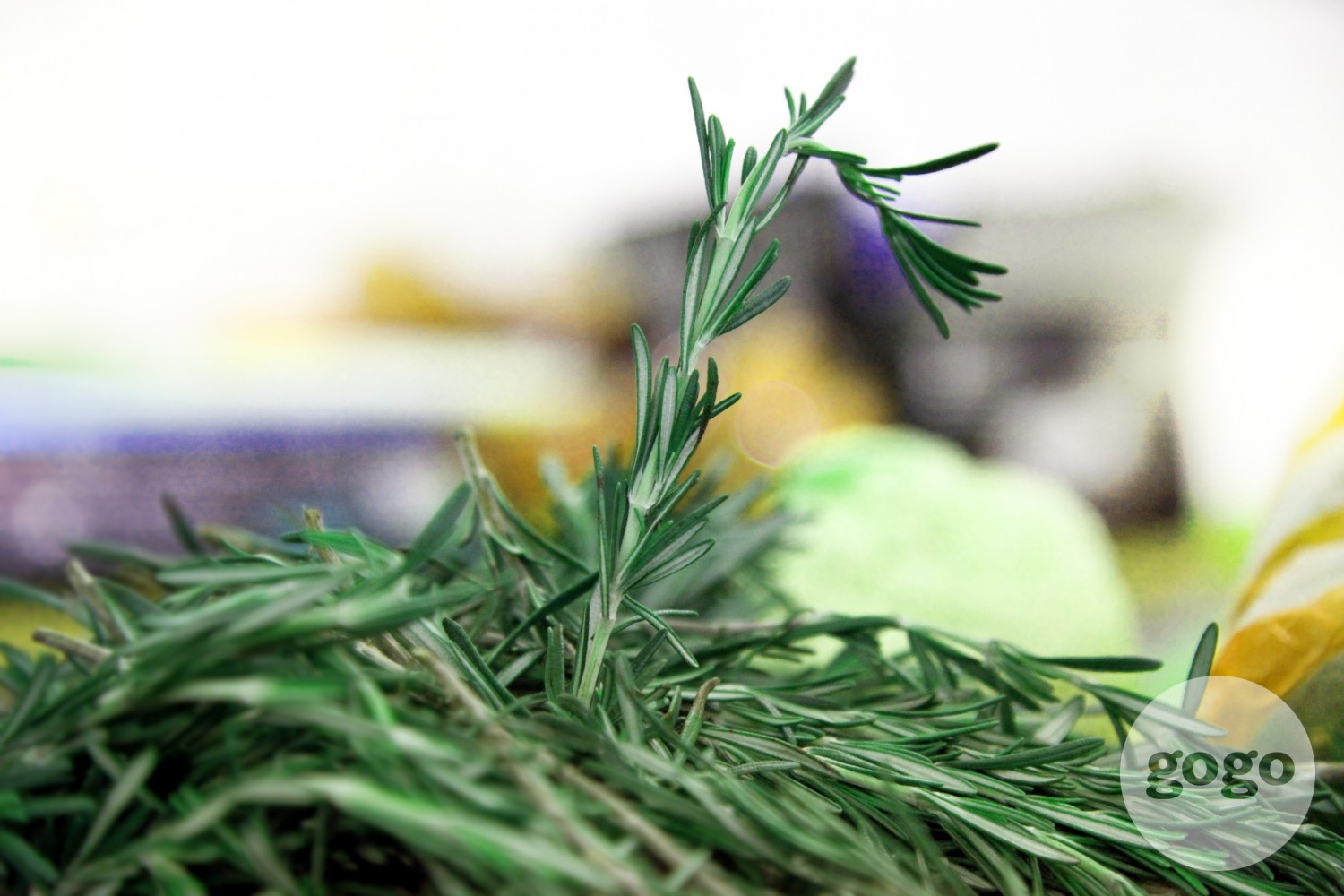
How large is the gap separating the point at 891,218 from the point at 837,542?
45 cm

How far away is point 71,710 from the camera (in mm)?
117

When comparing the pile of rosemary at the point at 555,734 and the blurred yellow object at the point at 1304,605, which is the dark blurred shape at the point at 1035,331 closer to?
the blurred yellow object at the point at 1304,605

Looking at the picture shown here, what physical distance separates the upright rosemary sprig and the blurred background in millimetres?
660

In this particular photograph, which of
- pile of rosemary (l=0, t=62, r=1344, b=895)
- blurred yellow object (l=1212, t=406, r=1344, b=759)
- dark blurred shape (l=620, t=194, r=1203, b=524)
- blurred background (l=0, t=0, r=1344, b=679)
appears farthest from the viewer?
dark blurred shape (l=620, t=194, r=1203, b=524)

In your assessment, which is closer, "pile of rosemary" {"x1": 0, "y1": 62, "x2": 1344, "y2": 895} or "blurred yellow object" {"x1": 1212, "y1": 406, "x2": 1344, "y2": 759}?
"pile of rosemary" {"x1": 0, "y1": 62, "x2": 1344, "y2": 895}

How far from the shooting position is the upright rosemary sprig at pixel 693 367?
154mm

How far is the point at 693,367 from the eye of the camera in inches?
6.4

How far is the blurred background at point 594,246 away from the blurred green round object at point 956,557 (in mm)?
248

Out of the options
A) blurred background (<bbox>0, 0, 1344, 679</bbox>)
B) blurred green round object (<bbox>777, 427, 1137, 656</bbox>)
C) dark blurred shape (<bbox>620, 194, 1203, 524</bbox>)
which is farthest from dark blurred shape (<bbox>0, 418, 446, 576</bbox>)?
dark blurred shape (<bbox>620, 194, 1203, 524</bbox>)

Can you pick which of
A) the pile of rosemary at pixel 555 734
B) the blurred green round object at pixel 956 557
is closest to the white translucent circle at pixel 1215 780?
the pile of rosemary at pixel 555 734

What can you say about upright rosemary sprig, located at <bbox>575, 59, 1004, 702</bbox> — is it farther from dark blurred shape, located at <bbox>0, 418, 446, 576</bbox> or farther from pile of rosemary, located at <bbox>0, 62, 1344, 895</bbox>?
dark blurred shape, located at <bbox>0, 418, 446, 576</bbox>

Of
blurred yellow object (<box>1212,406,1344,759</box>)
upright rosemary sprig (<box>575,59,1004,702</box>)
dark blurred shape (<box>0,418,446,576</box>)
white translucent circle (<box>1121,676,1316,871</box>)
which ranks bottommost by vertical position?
dark blurred shape (<box>0,418,446,576</box>)

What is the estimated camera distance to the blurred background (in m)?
1.12

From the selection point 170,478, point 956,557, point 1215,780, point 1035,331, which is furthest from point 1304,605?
point 1035,331
